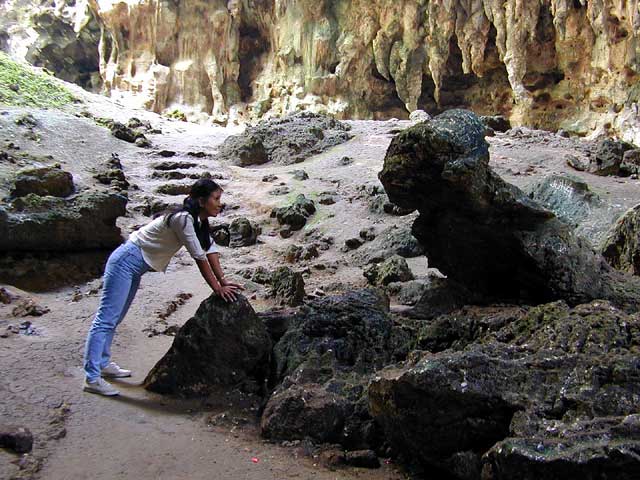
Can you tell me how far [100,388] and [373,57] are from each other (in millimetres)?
20291

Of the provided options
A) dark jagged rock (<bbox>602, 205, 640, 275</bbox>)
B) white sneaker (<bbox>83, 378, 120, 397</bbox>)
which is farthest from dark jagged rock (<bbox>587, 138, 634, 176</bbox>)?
white sneaker (<bbox>83, 378, 120, 397</bbox>)

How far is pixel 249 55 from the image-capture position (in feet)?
83.1

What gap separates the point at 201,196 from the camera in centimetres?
350

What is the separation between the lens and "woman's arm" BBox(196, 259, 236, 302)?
3.47 metres

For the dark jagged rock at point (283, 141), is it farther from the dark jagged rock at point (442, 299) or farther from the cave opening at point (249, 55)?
the cave opening at point (249, 55)

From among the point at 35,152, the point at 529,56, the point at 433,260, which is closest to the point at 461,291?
the point at 433,260

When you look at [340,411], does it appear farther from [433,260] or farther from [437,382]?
[433,260]

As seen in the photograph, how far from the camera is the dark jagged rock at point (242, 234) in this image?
26.7 ft

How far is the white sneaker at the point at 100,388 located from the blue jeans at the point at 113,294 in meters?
0.12

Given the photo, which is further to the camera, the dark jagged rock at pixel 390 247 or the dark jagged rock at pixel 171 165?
the dark jagged rock at pixel 171 165

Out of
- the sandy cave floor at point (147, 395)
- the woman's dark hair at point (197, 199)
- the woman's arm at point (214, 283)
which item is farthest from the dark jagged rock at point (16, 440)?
the woman's dark hair at point (197, 199)

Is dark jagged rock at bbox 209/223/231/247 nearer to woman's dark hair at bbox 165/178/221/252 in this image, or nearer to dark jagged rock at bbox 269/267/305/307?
dark jagged rock at bbox 269/267/305/307

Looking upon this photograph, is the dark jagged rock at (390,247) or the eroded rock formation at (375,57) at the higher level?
the eroded rock formation at (375,57)

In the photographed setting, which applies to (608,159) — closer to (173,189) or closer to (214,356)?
(173,189)
